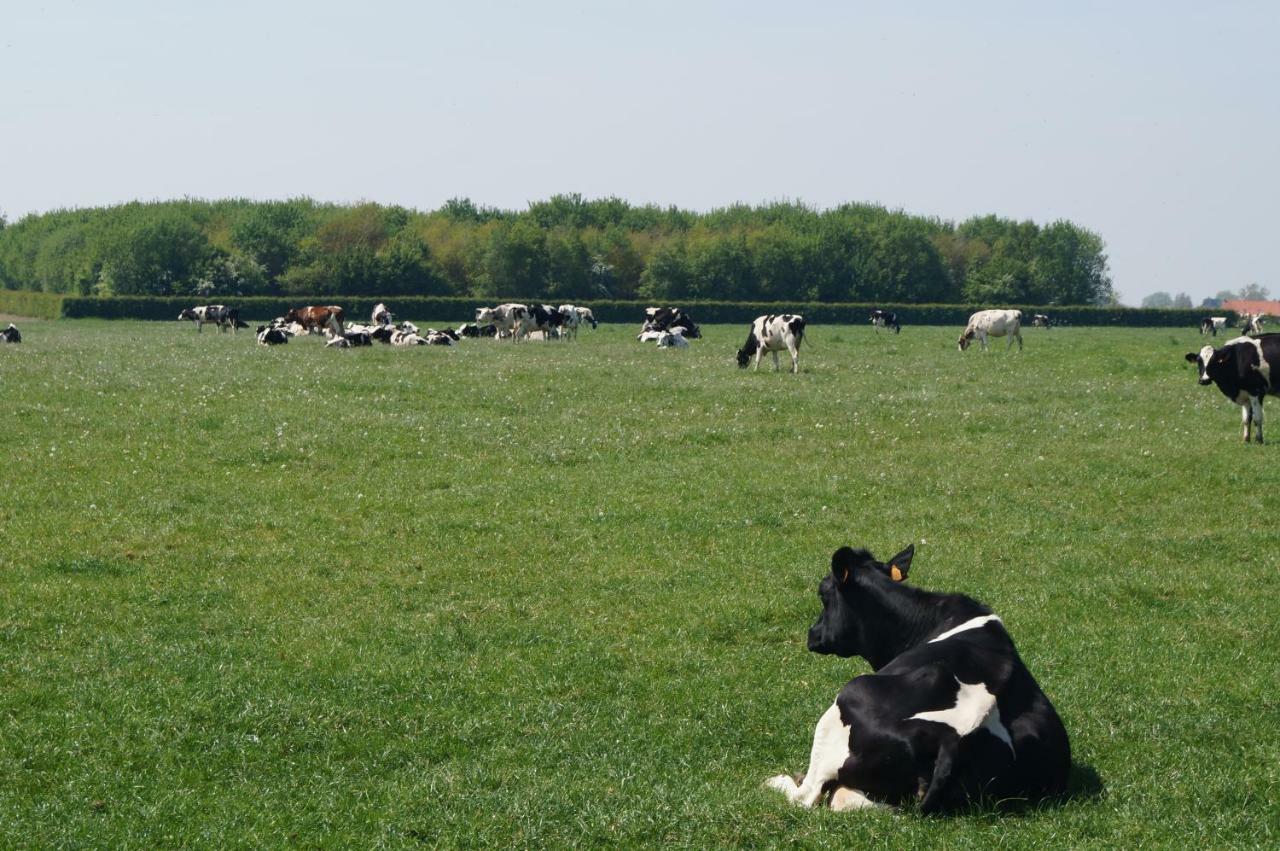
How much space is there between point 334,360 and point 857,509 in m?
22.1

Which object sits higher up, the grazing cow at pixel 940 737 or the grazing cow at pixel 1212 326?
the grazing cow at pixel 1212 326

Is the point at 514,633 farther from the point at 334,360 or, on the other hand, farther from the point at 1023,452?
the point at 334,360

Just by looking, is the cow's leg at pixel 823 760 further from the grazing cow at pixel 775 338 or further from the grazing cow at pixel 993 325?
the grazing cow at pixel 993 325

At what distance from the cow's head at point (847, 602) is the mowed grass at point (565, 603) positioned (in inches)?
23.9

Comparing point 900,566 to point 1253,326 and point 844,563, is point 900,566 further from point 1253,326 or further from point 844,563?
point 1253,326

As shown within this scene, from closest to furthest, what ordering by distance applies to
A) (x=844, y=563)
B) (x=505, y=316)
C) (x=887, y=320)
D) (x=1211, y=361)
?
1. (x=844, y=563)
2. (x=1211, y=361)
3. (x=505, y=316)
4. (x=887, y=320)

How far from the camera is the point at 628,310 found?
102 metres

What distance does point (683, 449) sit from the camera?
21.7 meters

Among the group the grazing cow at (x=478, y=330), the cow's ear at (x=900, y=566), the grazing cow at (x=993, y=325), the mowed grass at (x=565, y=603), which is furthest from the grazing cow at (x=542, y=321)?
the cow's ear at (x=900, y=566)

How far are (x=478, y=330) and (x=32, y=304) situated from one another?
59.5m

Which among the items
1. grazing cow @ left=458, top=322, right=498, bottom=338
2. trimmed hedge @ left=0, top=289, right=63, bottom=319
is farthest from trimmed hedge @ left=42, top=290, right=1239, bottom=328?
grazing cow @ left=458, top=322, right=498, bottom=338

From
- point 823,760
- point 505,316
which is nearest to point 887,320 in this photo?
point 505,316

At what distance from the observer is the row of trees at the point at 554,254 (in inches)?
4377

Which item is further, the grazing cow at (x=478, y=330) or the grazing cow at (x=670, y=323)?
the grazing cow at (x=670, y=323)
